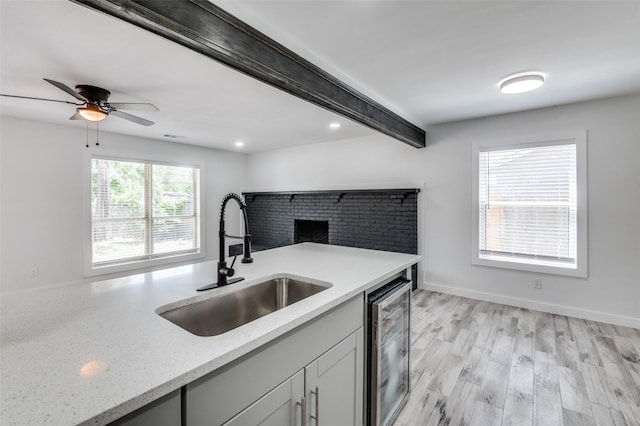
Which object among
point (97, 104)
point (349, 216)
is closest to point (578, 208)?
point (349, 216)

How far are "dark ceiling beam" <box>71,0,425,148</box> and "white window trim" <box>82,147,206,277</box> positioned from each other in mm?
4017

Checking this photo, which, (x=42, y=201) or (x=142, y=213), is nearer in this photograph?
(x=42, y=201)

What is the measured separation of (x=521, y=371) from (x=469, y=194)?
2.30 m

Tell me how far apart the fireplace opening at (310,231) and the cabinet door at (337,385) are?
4089 millimetres

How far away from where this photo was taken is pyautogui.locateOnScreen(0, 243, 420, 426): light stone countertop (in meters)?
0.64

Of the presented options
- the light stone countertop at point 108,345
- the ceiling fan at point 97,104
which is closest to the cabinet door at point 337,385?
the light stone countertop at point 108,345

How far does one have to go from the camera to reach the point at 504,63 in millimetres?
2361

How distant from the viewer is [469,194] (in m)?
3.98

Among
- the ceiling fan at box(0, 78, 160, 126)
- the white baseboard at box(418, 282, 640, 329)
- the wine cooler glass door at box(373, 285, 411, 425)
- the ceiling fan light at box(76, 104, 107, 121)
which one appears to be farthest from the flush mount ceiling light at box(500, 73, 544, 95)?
the ceiling fan light at box(76, 104, 107, 121)

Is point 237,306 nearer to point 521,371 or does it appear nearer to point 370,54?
point 370,54

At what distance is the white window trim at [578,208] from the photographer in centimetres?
329

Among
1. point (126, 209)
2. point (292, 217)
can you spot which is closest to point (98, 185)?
point (126, 209)

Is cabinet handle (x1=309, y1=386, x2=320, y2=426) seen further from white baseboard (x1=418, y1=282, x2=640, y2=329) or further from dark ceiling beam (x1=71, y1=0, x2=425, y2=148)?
white baseboard (x1=418, y1=282, x2=640, y2=329)

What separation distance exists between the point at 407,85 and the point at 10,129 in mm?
5092
